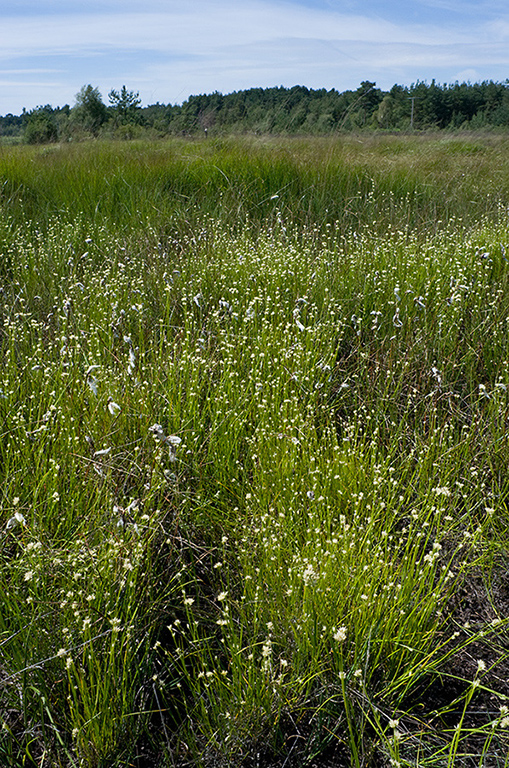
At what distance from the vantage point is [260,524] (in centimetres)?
232

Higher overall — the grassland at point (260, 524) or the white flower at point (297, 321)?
the white flower at point (297, 321)

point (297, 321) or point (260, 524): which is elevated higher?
point (297, 321)

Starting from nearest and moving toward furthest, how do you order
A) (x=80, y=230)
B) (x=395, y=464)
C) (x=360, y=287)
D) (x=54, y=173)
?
(x=395, y=464) → (x=360, y=287) → (x=80, y=230) → (x=54, y=173)

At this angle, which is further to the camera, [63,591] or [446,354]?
[446,354]

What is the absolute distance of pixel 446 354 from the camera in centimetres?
363

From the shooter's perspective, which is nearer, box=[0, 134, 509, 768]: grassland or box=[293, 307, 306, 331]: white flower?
box=[0, 134, 509, 768]: grassland

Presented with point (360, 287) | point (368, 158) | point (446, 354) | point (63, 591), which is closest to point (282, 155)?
point (368, 158)

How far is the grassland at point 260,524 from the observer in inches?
68.7

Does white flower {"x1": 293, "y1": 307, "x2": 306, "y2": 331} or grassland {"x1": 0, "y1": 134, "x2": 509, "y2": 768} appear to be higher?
white flower {"x1": 293, "y1": 307, "x2": 306, "y2": 331}

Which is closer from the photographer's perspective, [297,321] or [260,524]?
[260,524]

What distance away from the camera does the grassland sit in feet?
5.73

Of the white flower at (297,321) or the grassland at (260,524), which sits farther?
the white flower at (297,321)

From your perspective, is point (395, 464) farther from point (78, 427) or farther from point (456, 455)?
point (78, 427)

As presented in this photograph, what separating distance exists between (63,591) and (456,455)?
6.07 feet
